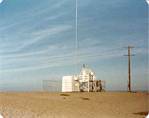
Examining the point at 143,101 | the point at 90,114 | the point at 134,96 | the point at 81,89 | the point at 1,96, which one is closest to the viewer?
the point at 90,114

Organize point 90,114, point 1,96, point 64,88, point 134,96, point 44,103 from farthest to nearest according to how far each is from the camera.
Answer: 1. point 64,88
2. point 134,96
3. point 1,96
4. point 44,103
5. point 90,114

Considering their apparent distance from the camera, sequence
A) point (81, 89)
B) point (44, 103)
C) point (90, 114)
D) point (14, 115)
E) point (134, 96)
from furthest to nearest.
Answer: point (81, 89)
point (134, 96)
point (44, 103)
point (90, 114)
point (14, 115)

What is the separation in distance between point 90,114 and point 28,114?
1.67 meters

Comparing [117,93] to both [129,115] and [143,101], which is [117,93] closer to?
[143,101]

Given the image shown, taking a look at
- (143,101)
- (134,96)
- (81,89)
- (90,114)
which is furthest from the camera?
(81,89)

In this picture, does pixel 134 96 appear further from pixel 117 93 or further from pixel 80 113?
pixel 80 113

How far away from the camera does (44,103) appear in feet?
41.1

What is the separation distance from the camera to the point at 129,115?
10359mm

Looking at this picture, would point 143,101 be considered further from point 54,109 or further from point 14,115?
point 14,115

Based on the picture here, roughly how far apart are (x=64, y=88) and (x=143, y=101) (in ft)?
21.9

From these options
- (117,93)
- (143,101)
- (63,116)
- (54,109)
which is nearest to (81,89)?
(117,93)

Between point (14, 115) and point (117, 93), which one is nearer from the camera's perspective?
point (14, 115)

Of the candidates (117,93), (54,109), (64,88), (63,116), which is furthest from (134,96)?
(63,116)

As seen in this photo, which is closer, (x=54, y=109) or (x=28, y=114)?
(x=28, y=114)
